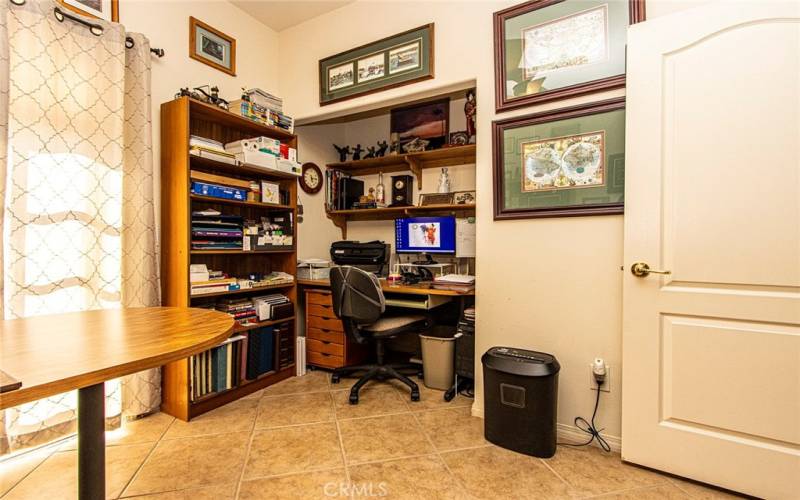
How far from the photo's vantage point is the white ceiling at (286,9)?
2.77 m

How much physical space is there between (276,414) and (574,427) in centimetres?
174

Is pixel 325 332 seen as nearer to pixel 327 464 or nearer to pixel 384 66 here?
pixel 327 464

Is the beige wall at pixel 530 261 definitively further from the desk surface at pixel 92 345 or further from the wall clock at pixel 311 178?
the desk surface at pixel 92 345

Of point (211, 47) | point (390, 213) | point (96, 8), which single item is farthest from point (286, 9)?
point (390, 213)

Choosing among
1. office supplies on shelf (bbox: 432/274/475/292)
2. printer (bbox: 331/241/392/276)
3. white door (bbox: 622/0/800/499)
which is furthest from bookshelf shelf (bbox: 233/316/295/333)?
white door (bbox: 622/0/800/499)

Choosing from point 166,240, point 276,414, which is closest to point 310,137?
point 166,240

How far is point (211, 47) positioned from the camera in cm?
264

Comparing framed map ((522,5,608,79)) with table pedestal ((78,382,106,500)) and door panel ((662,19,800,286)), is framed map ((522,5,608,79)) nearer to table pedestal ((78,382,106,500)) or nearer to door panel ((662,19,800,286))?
door panel ((662,19,800,286))

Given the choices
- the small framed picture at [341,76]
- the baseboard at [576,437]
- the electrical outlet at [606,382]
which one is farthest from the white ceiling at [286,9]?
the baseboard at [576,437]

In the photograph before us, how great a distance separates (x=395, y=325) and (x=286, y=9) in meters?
2.62

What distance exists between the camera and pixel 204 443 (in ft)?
6.23

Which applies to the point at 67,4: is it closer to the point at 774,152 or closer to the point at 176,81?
the point at 176,81

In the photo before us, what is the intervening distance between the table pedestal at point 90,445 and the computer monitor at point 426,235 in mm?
2331

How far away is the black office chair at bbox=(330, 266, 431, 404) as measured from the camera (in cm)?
236
